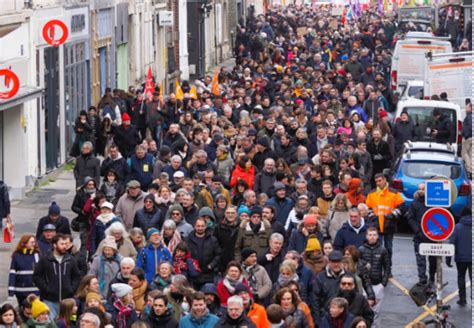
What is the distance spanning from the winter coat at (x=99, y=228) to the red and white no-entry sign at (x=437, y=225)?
13.3ft

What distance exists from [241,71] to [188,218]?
26.3 m

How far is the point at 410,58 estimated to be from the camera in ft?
162

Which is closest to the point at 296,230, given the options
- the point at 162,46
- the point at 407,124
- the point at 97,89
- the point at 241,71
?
the point at 407,124

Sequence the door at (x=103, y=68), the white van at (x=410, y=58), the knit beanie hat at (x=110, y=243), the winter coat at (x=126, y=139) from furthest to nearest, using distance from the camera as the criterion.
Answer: the white van at (x=410, y=58), the door at (x=103, y=68), the winter coat at (x=126, y=139), the knit beanie hat at (x=110, y=243)

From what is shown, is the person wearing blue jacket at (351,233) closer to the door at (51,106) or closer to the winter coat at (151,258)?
the winter coat at (151,258)

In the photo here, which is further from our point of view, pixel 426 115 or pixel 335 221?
pixel 426 115

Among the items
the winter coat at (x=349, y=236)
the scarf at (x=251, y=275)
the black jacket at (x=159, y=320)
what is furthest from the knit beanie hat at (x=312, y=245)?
the black jacket at (x=159, y=320)

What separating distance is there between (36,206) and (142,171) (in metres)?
4.59

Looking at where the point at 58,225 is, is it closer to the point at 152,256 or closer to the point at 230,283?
the point at 152,256

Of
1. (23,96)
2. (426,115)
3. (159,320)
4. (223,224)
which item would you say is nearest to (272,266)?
(223,224)

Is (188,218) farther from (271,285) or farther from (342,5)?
(342,5)

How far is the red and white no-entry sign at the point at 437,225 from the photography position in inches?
821

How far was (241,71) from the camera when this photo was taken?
161ft

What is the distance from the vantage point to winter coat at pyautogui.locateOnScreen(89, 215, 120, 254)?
22.2 meters
